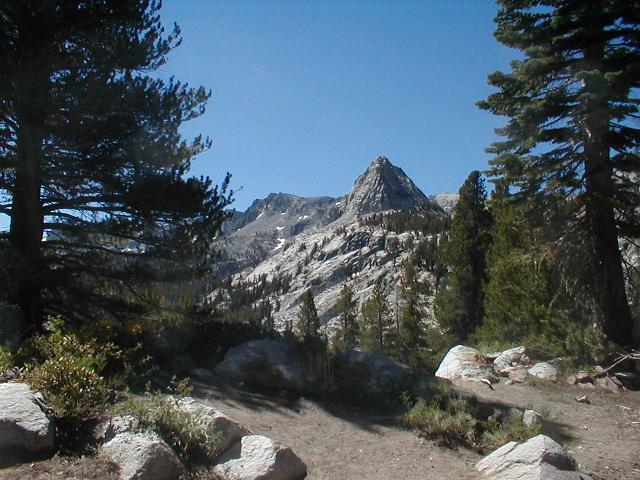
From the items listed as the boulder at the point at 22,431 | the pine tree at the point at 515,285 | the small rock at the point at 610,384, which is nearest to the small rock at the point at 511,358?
the pine tree at the point at 515,285

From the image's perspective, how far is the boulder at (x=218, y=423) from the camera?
224 inches

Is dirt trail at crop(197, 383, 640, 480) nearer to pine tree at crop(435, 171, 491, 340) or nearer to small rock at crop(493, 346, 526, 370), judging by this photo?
small rock at crop(493, 346, 526, 370)

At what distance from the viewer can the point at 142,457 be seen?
479 cm

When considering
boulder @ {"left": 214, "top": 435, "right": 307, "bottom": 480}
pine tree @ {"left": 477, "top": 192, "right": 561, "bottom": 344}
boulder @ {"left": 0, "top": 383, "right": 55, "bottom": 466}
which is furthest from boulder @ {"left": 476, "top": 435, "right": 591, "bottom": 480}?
pine tree @ {"left": 477, "top": 192, "right": 561, "bottom": 344}

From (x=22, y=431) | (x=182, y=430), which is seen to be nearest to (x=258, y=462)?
(x=182, y=430)

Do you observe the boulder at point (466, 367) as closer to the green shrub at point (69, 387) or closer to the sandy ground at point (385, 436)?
the sandy ground at point (385, 436)

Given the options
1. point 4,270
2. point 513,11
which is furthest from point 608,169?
point 4,270

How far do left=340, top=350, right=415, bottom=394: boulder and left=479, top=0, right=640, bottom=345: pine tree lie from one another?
5326 mm

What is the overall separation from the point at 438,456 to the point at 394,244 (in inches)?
5423

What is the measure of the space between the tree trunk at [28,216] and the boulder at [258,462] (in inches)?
256

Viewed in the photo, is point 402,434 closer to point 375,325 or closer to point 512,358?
point 512,358

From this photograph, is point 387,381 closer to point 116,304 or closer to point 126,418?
point 126,418

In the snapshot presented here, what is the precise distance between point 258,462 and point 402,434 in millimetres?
2822

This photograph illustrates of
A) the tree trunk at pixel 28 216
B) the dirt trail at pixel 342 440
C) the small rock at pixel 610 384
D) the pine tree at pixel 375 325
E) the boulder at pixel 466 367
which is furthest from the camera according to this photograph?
the pine tree at pixel 375 325
